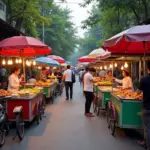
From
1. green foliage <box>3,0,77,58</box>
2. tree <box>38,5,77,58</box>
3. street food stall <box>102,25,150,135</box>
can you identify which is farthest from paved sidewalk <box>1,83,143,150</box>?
tree <box>38,5,77,58</box>

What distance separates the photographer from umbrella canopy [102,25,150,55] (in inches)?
239

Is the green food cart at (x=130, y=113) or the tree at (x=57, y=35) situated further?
the tree at (x=57, y=35)

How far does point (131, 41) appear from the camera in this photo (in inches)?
241

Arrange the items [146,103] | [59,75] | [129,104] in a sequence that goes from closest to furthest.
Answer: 1. [146,103]
2. [129,104]
3. [59,75]

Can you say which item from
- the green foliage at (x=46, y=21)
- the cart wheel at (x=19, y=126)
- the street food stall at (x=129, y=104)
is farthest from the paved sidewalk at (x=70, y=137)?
the green foliage at (x=46, y=21)

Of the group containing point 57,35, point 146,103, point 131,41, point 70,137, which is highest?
point 57,35

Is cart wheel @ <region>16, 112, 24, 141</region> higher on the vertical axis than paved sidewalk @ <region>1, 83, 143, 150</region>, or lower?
higher

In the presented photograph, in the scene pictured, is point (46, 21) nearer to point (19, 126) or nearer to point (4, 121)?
point (19, 126)

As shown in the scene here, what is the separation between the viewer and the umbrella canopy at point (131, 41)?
6078mm

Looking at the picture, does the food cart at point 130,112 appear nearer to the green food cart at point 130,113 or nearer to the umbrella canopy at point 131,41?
the green food cart at point 130,113

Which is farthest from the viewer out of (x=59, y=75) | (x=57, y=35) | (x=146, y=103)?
(x=57, y=35)

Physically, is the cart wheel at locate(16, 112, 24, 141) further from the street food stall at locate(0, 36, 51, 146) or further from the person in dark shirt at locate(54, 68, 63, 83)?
the person in dark shirt at locate(54, 68, 63, 83)

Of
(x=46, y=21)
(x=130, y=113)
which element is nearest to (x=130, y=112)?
(x=130, y=113)

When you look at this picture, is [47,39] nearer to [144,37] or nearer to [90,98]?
[90,98]
